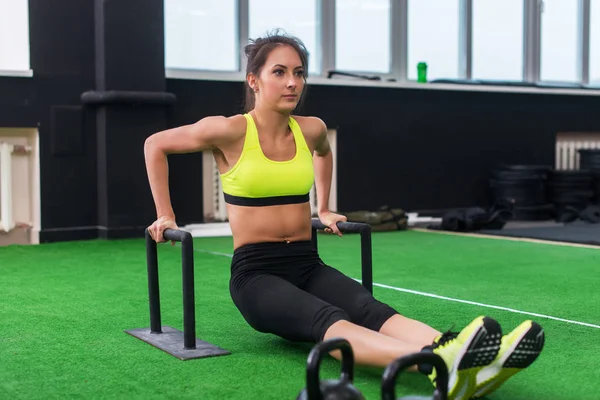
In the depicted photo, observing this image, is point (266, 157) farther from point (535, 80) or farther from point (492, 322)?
point (535, 80)

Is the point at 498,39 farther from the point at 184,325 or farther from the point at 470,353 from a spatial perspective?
the point at 470,353

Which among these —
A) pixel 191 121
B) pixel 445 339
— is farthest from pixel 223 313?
pixel 191 121

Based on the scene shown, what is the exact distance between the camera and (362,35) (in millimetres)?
7121

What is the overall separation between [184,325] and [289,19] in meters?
4.70

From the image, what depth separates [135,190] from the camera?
222 inches

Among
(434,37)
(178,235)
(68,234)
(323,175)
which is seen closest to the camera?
(178,235)

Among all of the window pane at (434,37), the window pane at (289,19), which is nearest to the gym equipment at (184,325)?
the window pane at (289,19)

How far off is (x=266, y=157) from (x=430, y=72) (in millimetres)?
5273

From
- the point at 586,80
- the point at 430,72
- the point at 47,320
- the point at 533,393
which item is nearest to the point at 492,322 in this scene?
the point at 533,393

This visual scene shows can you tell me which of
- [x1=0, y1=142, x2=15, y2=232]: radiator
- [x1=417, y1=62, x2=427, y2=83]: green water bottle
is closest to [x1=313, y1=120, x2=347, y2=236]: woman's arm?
[x1=0, y1=142, x2=15, y2=232]: radiator

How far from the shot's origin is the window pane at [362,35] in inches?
275

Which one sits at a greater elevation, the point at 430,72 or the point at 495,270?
the point at 430,72

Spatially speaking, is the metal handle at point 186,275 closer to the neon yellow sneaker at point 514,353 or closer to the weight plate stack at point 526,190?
the neon yellow sneaker at point 514,353

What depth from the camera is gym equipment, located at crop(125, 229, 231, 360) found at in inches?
93.1
